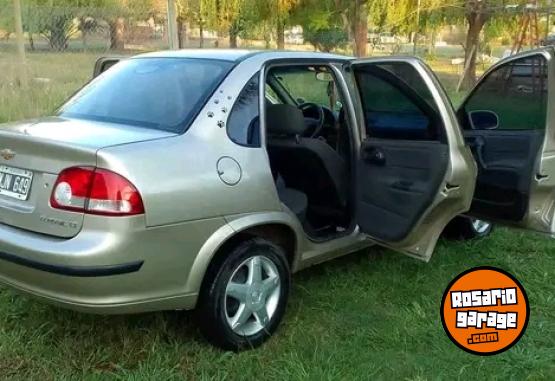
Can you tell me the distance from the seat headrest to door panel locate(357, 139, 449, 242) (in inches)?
17.6

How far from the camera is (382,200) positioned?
3.76 m

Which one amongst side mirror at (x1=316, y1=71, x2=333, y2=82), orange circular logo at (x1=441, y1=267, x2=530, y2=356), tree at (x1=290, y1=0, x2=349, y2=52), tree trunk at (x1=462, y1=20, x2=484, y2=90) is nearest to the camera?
orange circular logo at (x1=441, y1=267, x2=530, y2=356)

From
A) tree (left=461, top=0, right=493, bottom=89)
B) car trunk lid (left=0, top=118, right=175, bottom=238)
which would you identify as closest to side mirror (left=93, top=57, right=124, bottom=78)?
car trunk lid (left=0, top=118, right=175, bottom=238)

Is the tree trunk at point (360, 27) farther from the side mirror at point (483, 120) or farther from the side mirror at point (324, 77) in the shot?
the side mirror at point (324, 77)

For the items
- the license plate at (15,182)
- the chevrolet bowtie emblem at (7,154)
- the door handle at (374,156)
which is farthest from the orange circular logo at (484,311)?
the chevrolet bowtie emblem at (7,154)

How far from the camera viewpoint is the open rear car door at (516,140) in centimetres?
369

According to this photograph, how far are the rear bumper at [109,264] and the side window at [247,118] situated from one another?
0.50 metres

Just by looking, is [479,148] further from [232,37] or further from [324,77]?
[232,37]

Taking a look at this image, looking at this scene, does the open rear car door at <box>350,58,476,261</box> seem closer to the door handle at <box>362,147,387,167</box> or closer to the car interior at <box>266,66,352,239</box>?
the door handle at <box>362,147,387,167</box>

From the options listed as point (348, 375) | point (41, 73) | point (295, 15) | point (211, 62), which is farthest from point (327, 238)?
point (295, 15)

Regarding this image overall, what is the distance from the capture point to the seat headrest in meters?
3.79

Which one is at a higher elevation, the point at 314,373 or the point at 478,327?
the point at 478,327

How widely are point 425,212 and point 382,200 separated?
12.7 inches

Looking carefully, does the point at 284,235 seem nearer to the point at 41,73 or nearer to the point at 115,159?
the point at 115,159
